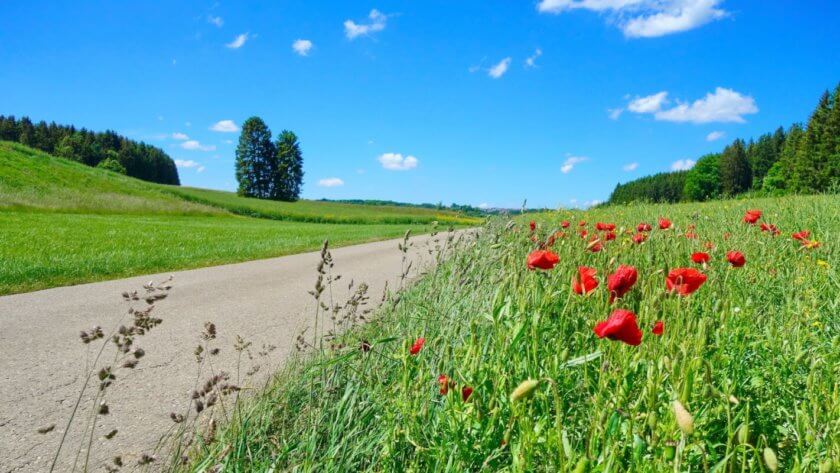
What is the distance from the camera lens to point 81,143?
84.5 m

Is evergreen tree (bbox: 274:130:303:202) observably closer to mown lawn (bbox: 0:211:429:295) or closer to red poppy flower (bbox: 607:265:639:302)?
mown lawn (bbox: 0:211:429:295)

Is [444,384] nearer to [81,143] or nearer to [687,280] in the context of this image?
[687,280]

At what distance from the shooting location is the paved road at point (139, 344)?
2.73 meters

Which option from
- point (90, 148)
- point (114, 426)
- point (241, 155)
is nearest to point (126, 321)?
point (114, 426)

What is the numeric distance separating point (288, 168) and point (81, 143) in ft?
139

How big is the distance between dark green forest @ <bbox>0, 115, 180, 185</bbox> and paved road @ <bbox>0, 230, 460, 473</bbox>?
87402 mm

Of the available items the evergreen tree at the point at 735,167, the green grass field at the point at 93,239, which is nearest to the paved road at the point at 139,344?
the green grass field at the point at 93,239

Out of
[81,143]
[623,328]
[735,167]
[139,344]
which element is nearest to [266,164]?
Result: [81,143]

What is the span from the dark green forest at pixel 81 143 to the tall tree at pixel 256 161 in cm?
2869

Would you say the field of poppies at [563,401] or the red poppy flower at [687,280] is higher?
the red poppy flower at [687,280]

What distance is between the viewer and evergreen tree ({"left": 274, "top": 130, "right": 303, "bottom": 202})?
6919cm

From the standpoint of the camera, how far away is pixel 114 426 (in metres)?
2.84

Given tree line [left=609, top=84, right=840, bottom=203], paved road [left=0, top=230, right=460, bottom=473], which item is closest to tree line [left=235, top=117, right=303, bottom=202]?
tree line [left=609, top=84, right=840, bottom=203]

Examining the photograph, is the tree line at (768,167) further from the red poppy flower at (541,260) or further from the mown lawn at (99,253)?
the red poppy flower at (541,260)
